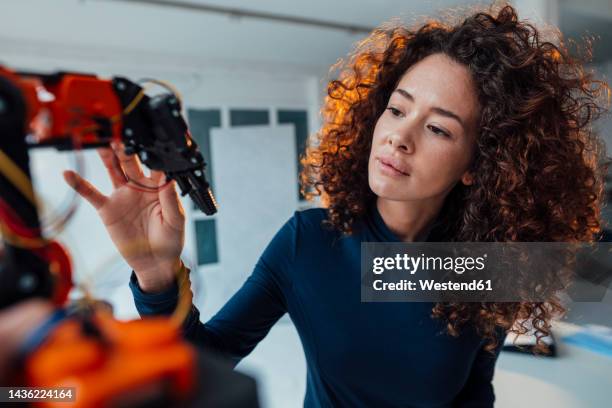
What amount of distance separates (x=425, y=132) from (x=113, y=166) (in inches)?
23.0

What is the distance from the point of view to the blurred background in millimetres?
1286

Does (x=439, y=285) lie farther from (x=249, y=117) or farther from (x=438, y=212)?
(x=249, y=117)

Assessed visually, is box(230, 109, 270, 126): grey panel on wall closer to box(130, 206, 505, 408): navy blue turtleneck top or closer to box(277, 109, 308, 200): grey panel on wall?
box(277, 109, 308, 200): grey panel on wall

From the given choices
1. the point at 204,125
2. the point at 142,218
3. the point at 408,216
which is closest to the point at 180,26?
the point at 204,125

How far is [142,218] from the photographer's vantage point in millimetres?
575

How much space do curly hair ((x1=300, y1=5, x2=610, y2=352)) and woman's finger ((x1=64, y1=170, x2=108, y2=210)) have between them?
0.57m

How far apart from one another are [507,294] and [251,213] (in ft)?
8.50

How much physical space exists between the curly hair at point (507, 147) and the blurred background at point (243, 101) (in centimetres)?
34

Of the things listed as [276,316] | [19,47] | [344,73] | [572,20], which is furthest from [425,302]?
[19,47]

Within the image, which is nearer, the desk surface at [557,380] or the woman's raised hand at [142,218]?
the woman's raised hand at [142,218]

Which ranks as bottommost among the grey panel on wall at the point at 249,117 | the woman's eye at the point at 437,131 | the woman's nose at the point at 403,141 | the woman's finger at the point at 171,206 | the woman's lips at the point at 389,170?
the woman's finger at the point at 171,206

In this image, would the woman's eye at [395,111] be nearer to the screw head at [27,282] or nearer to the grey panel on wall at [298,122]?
the screw head at [27,282]

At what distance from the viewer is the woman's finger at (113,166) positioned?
53cm

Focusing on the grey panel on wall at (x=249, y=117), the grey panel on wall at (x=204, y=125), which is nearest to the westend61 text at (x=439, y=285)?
the grey panel on wall at (x=204, y=125)
